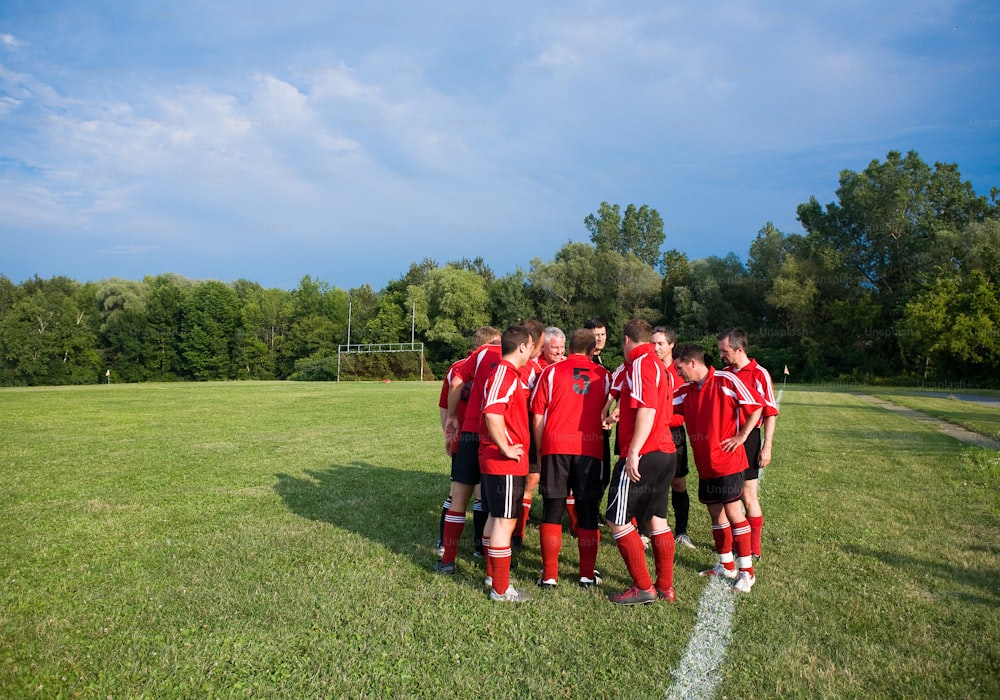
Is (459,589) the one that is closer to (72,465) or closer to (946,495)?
(946,495)

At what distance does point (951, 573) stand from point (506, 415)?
3.80m

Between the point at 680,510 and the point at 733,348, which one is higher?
the point at 733,348

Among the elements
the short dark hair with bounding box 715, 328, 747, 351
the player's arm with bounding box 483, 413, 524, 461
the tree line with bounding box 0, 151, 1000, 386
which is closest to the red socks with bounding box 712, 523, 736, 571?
the short dark hair with bounding box 715, 328, 747, 351

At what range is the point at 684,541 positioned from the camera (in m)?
5.62

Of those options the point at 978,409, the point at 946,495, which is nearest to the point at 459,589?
the point at 946,495

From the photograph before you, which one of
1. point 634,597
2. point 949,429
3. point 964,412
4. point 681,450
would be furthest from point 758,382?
point 964,412

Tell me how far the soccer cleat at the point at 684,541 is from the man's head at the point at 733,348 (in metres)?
1.81

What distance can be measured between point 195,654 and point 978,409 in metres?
23.9

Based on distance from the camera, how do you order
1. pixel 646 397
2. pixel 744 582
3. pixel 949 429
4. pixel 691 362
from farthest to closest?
pixel 949 429
pixel 691 362
pixel 744 582
pixel 646 397

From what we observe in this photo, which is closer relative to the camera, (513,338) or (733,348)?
(513,338)

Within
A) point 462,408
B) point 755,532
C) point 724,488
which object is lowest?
point 755,532

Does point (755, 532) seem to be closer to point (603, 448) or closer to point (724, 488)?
point (724, 488)

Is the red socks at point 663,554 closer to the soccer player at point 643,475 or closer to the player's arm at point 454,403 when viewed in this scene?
the soccer player at point 643,475

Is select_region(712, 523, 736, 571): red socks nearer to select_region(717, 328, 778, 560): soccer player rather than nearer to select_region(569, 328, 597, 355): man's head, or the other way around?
select_region(717, 328, 778, 560): soccer player
